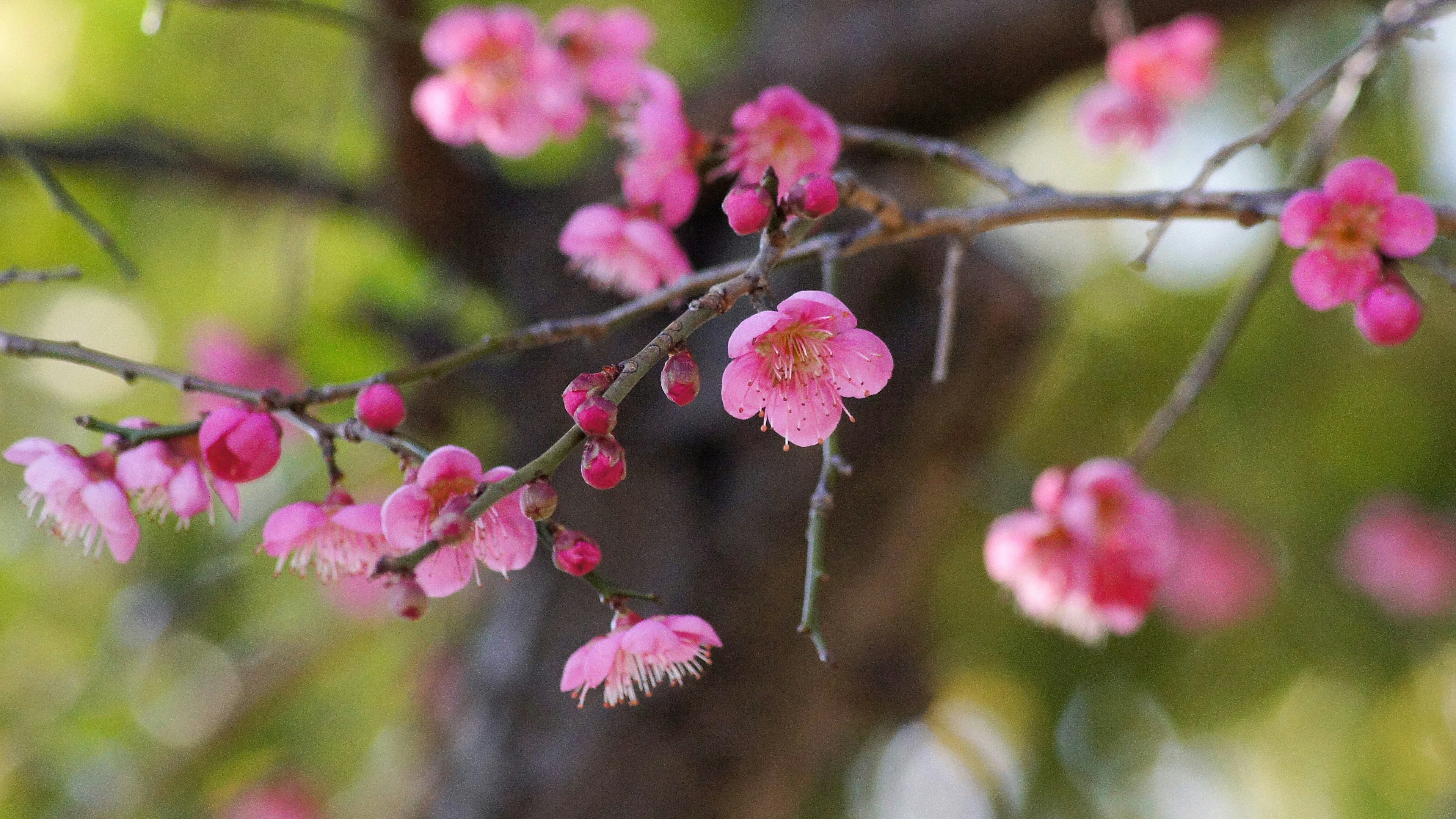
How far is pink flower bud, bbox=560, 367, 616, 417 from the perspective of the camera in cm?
60

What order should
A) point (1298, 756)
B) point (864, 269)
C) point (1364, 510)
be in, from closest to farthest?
point (864, 269)
point (1364, 510)
point (1298, 756)

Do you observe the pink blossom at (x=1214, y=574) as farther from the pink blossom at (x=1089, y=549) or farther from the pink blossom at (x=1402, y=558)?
the pink blossom at (x=1089, y=549)

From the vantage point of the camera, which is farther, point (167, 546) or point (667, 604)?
→ point (167, 546)

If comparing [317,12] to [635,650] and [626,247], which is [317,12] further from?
[635,650]

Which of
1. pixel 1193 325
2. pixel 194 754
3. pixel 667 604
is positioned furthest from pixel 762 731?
pixel 1193 325

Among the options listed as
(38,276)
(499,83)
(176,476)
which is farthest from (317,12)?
(176,476)

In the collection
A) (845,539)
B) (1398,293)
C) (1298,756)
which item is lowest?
(1298,756)

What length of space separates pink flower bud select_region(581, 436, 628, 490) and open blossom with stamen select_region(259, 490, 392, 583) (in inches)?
7.7

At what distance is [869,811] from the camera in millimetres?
2770

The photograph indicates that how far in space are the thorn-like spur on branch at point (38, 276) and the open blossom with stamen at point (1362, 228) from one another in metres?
0.96

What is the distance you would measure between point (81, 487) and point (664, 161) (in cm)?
61

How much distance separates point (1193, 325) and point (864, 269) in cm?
127

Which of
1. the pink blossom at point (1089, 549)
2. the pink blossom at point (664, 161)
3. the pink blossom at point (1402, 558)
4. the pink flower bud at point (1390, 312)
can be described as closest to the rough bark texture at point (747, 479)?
the pink blossom at point (1089, 549)

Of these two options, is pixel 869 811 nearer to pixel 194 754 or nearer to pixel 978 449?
pixel 978 449
